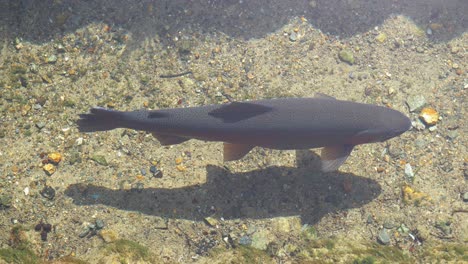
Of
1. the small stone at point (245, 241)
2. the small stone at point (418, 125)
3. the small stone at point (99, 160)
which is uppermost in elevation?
the small stone at point (418, 125)

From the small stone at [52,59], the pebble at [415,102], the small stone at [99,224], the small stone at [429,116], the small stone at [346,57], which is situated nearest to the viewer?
the small stone at [99,224]

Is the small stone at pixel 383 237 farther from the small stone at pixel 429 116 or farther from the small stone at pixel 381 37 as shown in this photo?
the small stone at pixel 381 37

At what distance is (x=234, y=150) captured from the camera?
19.0 ft

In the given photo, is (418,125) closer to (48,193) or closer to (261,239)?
(261,239)

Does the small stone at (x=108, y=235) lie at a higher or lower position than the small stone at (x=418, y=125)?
lower

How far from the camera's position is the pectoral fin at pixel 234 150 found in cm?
573

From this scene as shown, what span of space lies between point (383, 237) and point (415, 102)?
265cm

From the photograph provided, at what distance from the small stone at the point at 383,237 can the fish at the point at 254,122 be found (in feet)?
5.92

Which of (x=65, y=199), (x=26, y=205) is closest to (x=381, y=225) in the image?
(x=65, y=199)

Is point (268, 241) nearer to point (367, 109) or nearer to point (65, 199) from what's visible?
point (367, 109)

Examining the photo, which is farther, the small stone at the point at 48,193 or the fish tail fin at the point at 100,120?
the small stone at the point at 48,193

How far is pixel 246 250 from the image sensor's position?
19.7 feet

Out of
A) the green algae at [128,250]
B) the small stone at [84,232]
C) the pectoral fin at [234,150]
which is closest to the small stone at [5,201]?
the small stone at [84,232]

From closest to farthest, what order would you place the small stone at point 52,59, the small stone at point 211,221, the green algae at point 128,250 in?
the green algae at point 128,250, the small stone at point 211,221, the small stone at point 52,59
